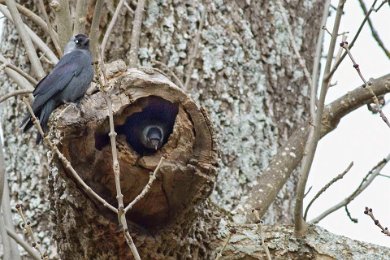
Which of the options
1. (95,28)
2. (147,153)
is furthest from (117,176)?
(95,28)

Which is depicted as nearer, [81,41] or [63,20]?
[63,20]

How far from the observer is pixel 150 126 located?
10.7 ft

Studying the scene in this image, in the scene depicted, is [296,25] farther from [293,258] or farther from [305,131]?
[293,258]

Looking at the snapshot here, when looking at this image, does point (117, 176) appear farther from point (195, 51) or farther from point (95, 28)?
point (195, 51)

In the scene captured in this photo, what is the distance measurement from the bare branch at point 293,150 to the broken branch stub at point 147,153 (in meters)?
0.66

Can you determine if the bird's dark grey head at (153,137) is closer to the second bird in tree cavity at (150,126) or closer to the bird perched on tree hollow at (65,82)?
the second bird in tree cavity at (150,126)

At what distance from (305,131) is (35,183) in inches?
49.8

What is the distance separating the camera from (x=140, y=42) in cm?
425

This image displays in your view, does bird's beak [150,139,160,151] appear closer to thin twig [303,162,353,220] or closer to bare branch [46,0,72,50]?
thin twig [303,162,353,220]

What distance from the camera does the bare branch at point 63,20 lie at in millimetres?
3525

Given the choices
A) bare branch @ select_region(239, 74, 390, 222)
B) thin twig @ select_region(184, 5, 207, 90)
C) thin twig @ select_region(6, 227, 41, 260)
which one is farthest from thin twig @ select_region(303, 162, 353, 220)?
thin twig @ select_region(184, 5, 207, 90)

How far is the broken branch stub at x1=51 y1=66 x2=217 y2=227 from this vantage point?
10.1ft

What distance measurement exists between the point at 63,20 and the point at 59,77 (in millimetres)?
296

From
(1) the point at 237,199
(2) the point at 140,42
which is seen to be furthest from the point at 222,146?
(2) the point at 140,42
